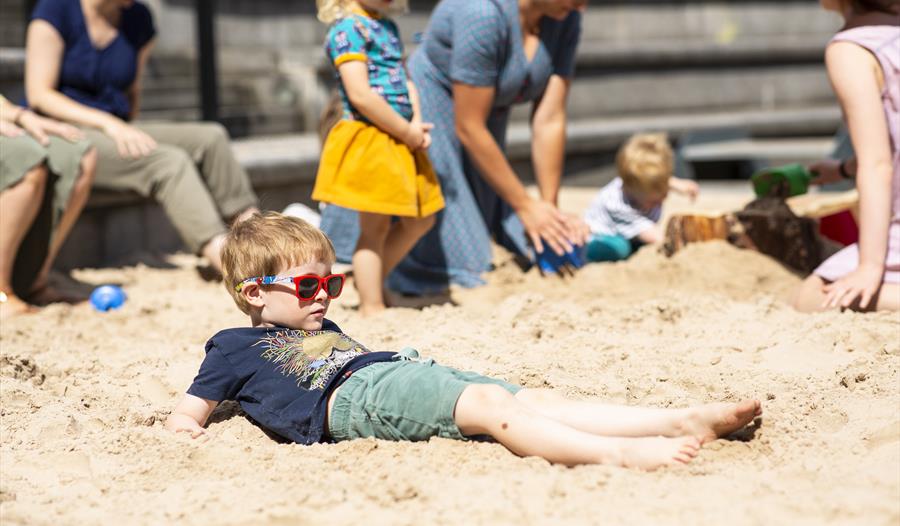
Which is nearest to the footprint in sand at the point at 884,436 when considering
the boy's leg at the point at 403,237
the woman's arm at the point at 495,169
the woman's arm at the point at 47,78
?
the boy's leg at the point at 403,237

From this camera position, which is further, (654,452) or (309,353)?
(309,353)

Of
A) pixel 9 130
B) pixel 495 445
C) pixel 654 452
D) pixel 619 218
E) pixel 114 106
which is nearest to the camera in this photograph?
pixel 654 452

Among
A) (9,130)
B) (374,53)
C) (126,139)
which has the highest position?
(374,53)

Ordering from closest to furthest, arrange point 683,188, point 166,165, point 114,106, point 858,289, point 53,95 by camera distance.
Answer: point 858,289, point 53,95, point 166,165, point 114,106, point 683,188

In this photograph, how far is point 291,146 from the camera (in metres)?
6.00

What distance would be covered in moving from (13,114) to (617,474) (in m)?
2.67

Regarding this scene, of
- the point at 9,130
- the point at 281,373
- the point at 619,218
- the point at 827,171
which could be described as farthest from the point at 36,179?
the point at 827,171

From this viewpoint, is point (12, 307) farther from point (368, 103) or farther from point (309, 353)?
point (309, 353)

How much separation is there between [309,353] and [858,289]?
5.50 ft

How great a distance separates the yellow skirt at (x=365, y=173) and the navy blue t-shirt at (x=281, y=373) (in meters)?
1.03

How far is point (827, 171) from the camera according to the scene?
4133mm

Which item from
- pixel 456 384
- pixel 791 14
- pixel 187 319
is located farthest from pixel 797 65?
pixel 456 384

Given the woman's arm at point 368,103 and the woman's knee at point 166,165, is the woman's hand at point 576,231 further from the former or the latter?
the woman's knee at point 166,165

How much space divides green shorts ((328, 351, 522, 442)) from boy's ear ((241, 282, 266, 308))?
0.29 metres
